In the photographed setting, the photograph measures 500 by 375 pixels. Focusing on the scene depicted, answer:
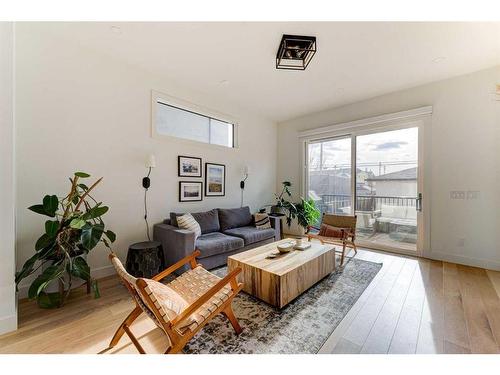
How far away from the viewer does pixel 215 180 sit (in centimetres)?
396

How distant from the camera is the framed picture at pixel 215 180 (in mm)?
3830

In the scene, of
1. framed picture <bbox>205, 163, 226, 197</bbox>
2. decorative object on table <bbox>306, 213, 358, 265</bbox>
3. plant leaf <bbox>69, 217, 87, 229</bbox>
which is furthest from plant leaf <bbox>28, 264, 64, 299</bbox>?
decorative object on table <bbox>306, 213, 358, 265</bbox>

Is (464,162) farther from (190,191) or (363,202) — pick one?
(190,191)

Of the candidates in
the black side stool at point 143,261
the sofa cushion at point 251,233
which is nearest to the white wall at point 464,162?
the sofa cushion at point 251,233

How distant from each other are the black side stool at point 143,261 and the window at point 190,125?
5.68ft

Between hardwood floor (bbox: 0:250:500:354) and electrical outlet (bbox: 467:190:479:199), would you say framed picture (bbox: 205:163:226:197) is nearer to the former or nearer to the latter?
hardwood floor (bbox: 0:250:500:354)

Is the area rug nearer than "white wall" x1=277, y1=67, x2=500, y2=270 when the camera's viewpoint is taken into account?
Yes

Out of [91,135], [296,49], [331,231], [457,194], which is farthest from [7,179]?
[457,194]

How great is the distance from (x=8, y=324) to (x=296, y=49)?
3680 millimetres

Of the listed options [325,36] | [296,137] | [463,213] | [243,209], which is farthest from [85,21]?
[463,213]

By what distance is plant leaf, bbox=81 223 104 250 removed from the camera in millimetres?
1951

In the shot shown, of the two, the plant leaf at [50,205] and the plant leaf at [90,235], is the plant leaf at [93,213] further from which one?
the plant leaf at [50,205]

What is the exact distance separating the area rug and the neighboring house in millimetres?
2076

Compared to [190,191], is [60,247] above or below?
below
